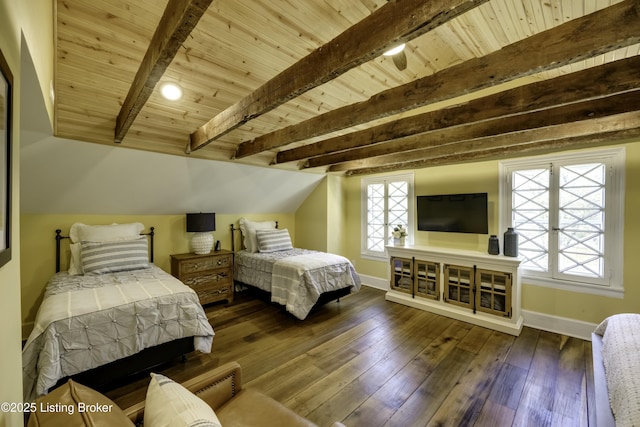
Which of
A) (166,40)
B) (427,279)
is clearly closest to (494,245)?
(427,279)

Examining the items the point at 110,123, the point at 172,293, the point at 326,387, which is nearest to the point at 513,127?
the point at 326,387

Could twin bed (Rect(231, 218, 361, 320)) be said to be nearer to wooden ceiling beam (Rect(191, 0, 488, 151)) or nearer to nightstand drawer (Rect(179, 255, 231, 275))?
nightstand drawer (Rect(179, 255, 231, 275))

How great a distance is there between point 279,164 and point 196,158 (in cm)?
111

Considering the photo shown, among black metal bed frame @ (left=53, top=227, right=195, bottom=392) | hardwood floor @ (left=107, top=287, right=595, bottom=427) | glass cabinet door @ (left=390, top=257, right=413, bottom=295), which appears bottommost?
hardwood floor @ (left=107, top=287, right=595, bottom=427)

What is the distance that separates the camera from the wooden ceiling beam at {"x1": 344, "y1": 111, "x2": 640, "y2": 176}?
2312mm

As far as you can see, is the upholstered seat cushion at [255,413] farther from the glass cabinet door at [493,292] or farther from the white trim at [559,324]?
the white trim at [559,324]

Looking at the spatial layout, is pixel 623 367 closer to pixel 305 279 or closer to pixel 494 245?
pixel 494 245

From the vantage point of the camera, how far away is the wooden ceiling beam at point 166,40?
39.4 inches

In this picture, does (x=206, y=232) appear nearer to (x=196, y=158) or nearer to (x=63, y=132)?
(x=196, y=158)

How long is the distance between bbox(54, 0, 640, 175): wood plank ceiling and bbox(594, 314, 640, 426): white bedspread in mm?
1461

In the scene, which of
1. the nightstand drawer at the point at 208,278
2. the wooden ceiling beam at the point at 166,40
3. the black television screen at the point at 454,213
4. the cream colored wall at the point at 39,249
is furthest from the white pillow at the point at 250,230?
the wooden ceiling beam at the point at 166,40

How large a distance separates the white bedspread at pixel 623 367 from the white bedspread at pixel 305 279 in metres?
2.38

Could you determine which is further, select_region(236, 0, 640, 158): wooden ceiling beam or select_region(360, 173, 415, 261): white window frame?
select_region(360, 173, 415, 261): white window frame

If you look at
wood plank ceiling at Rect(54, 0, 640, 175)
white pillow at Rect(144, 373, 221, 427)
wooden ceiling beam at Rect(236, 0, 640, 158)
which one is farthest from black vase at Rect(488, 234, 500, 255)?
white pillow at Rect(144, 373, 221, 427)
